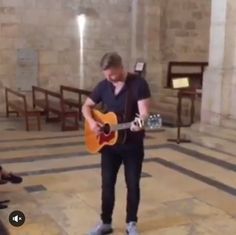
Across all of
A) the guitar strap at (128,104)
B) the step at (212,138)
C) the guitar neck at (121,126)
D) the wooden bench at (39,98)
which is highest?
the guitar strap at (128,104)

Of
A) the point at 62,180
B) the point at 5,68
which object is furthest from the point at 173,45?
the point at 62,180

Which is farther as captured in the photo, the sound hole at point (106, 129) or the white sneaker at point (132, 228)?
the white sneaker at point (132, 228)

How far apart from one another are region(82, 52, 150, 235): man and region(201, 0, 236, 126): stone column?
462 cm

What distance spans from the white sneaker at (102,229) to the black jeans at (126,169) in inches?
5.9

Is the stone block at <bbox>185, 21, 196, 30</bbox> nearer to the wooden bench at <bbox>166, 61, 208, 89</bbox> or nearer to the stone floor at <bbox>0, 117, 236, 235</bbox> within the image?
the wooden bench at <bbox>166, 61, 208, 89</bbox>

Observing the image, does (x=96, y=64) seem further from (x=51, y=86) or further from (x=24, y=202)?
(x=24, y=202)

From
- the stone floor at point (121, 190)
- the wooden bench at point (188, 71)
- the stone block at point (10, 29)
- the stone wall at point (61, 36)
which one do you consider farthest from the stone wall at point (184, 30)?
the stone floor at point (121, 190)

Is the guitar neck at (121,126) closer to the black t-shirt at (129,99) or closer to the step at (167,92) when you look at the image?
the black t-shirt at (129,99)

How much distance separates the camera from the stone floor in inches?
160

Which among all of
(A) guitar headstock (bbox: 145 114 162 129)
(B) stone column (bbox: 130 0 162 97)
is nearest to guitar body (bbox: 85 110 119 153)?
(A) guitar headstock (bbox: 145 114 162 129)

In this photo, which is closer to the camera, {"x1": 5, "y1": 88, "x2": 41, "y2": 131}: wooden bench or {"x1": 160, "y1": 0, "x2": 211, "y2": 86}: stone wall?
{"x1": 5, "y1": 88, "x2": 41, "y2": 131}: wooden bench

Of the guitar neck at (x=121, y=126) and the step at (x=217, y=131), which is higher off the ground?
the guitar neck at (x=121, y=126)

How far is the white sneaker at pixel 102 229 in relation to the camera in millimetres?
3753

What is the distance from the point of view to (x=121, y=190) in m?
5.02
